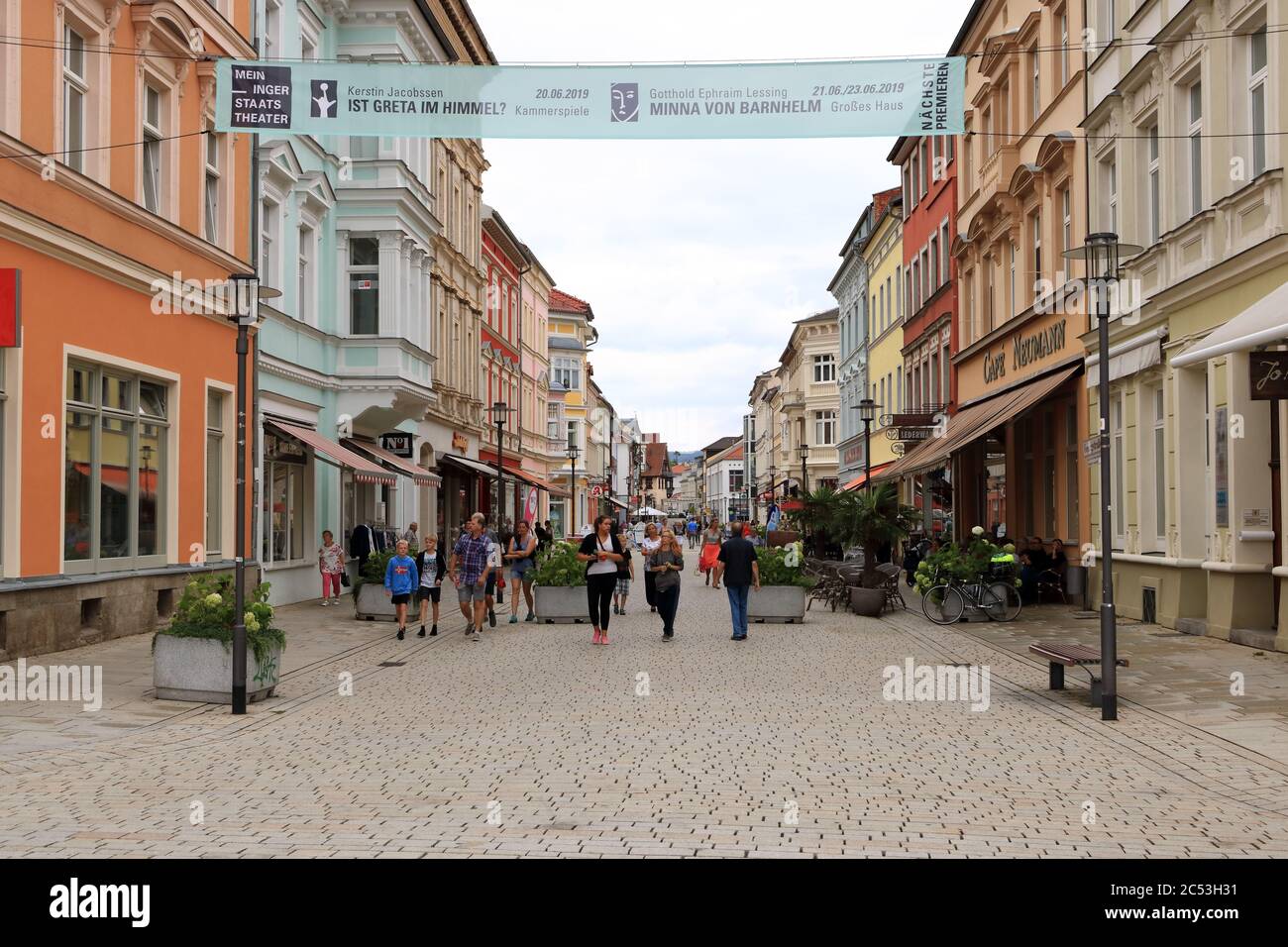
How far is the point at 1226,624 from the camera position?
52.7 feet

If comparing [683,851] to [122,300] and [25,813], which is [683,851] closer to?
[25,813]

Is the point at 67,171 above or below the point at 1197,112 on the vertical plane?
below

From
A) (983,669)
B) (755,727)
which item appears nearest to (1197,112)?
(983,669)

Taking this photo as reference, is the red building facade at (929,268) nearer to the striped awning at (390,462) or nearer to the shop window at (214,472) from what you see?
the striped awning at (390,462)

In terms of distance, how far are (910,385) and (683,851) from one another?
38.1 metres

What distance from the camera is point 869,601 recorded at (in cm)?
2252

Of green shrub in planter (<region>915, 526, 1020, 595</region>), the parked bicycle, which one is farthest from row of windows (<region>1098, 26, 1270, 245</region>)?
the parked bicycle

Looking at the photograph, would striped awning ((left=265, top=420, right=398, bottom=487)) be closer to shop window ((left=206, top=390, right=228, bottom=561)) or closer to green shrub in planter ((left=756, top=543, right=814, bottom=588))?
shop window ((left=206, top=390, right=228, bottom=561))

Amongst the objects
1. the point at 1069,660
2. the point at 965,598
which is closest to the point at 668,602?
the point at 965,598

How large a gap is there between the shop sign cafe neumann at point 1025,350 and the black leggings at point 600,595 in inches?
418

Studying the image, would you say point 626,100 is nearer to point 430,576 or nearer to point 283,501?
point 430,576

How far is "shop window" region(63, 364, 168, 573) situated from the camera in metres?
16.0

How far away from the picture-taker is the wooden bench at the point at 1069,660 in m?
11.5

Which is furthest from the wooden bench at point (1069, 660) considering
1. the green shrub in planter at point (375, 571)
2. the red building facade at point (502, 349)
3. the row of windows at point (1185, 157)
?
the red building facade at point (502, 349)
